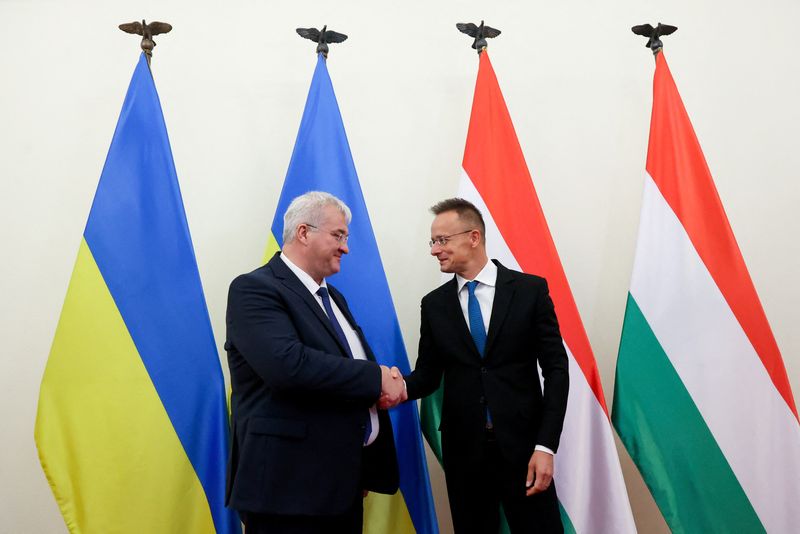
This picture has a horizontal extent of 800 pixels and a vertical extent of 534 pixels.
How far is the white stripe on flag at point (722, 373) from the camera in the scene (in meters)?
1.91

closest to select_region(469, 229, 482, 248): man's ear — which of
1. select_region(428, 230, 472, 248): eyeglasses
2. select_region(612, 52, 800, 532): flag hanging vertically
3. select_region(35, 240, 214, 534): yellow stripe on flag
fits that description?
select_region(428, 230, 472, 248): eyeglasses

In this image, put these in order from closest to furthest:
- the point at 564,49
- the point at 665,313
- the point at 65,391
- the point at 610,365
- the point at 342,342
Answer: the point at 342,342 → the point at 65,391 → the point at 665,313 → the point at 610,365 → the point at 564,49

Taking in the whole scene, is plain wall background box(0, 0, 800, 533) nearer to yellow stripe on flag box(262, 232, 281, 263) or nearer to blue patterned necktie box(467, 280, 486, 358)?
yellow stripe on flag box(262, 232, 281, 263)

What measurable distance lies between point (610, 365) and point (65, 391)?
6.83ft

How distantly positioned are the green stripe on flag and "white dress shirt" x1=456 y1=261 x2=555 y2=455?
0.61m

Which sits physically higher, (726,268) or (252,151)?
(252,151)

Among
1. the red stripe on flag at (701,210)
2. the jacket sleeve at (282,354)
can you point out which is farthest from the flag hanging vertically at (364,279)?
the red stripe on flag at (701,210)

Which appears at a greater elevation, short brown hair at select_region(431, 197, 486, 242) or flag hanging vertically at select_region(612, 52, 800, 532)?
short brown hair at select_region(431, 197, 486, 242)

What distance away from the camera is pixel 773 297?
2.43m

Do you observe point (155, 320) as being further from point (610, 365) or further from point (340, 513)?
point (610, 365)

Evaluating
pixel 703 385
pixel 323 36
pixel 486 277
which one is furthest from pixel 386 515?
pixel 323 36

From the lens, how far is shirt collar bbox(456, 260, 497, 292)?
178 cm

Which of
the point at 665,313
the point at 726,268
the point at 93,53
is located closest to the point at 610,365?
the point at 665,313

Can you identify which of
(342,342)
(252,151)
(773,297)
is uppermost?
(252,151)
